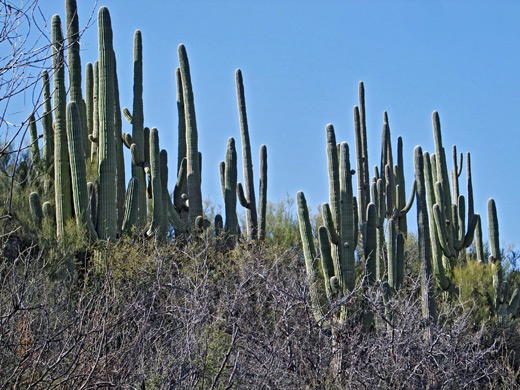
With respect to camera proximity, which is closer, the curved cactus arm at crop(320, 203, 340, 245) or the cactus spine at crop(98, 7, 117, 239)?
the curved cactus arm at crop(320, 203, 340, 245)

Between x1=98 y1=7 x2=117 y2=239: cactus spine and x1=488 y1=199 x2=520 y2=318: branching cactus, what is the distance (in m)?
8.96

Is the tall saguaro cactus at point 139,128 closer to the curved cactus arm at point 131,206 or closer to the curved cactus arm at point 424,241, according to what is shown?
the curved cactus arm at point 131,206

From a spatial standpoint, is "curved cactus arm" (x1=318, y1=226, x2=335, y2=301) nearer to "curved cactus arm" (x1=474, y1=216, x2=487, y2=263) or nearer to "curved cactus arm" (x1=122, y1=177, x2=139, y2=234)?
"curved cactus arm" (x1=122, y1=177, x2=139, y2=234)

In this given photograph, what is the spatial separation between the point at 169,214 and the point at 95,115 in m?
2.72

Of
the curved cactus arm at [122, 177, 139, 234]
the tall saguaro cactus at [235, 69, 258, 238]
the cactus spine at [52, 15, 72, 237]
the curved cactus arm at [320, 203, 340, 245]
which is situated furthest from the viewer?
the tall saguaro cactus at [235, 69, 258, 238]

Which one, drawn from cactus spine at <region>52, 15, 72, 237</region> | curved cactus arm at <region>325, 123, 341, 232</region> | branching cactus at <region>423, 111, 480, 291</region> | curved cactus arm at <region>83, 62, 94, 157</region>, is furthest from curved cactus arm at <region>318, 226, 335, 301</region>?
curved cactus arm at <region>83, 62, 94, 157</region>

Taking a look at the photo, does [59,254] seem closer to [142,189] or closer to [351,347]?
[142,189]

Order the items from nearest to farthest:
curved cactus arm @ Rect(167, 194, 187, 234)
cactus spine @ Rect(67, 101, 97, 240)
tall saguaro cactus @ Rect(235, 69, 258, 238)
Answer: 1. cactus spine @ Rect(67, 101, 97, 240)
2. curved cactus arm @ Rect(167, 194, 187, 234)
3. tall saguaro cactus @ Rect(235, 69, 258, 238)

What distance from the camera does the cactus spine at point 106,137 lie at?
1447 cm

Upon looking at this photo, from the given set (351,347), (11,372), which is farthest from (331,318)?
(11,372)

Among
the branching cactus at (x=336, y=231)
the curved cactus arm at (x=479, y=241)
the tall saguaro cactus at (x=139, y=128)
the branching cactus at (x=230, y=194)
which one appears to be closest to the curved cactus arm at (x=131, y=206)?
the tall saguaro cactus at (x=139, y=128)

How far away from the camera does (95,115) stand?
633 inches

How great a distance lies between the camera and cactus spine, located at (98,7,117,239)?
14.5m

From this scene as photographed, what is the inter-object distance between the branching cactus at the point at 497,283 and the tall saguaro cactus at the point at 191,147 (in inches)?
265
